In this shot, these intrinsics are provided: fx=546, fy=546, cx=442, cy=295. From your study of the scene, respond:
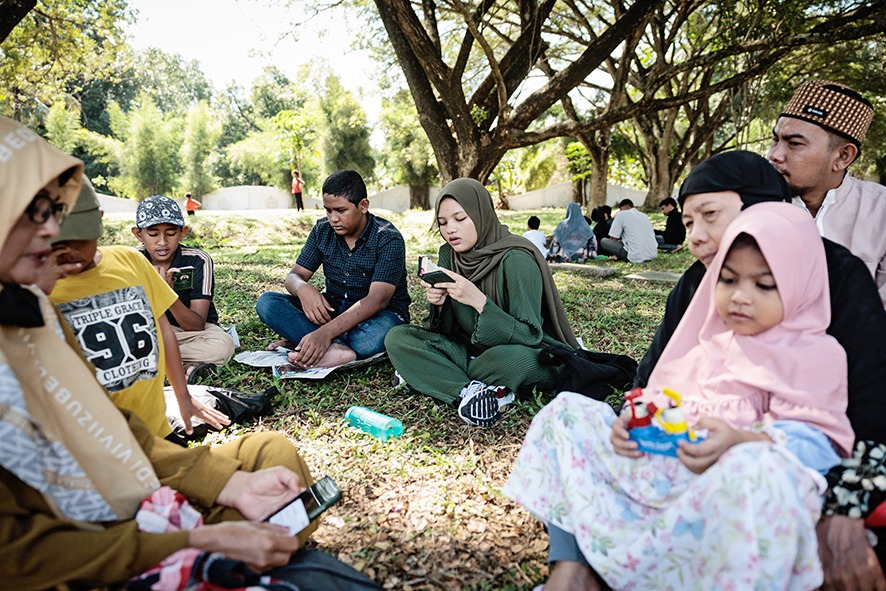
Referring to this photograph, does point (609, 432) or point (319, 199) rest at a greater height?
point (319, 199)

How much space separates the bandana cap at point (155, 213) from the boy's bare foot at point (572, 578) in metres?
3.05

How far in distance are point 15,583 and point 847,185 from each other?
3619 mm

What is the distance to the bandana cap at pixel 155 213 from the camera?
11.3 ft

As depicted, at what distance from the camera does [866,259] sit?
2.71 m

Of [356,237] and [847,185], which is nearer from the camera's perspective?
[847,185]

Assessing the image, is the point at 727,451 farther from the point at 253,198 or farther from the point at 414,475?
the point at 253,198

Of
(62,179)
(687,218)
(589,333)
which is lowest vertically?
(589,333)

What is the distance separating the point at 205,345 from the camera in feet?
12.6

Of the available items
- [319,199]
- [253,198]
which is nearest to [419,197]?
[319,199]

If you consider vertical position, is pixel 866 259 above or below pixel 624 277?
above

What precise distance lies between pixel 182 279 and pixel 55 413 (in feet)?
7.27

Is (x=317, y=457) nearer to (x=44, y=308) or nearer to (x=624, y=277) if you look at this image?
(x=44, y=308)

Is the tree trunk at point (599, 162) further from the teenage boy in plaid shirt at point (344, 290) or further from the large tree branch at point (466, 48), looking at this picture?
the teenage boy in plaid shirt at point (344, 290)

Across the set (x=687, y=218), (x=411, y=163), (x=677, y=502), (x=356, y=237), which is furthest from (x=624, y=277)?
(x=411, y=163)
